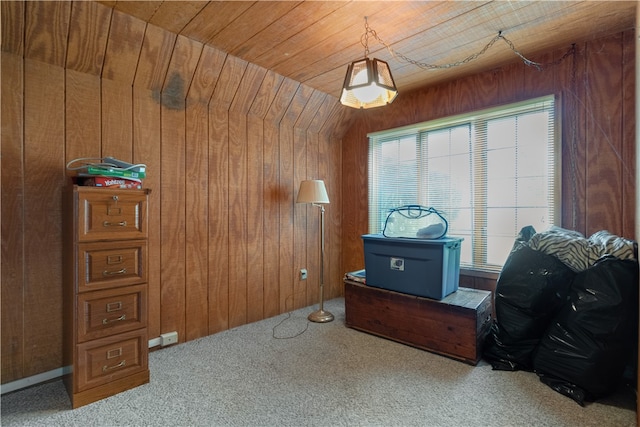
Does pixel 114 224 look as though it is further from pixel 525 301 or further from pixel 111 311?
pixel 525 301

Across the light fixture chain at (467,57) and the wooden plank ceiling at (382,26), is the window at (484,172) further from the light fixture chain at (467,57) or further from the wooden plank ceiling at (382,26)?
the wooden plank ceiling at (382,26)

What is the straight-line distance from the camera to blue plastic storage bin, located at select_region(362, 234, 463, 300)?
235 cm

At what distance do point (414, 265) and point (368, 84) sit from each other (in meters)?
1.45

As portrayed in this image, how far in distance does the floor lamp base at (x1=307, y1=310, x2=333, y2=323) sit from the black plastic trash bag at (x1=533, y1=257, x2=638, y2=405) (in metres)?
1.78

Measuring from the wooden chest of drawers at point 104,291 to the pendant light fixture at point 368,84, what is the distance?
4.61 feet

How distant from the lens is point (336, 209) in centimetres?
384

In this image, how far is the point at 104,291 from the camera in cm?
182

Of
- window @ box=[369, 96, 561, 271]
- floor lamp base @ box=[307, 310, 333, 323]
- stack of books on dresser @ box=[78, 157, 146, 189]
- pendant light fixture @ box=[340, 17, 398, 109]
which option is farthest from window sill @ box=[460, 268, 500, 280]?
stack of books on dresser @ box=[78, 157, 146, 189]

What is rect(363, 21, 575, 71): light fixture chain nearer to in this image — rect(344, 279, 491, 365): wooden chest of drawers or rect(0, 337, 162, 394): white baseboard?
rect(344, 279, 491, 365): wooden chest of drawers

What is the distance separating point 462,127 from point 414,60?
83 centimetres

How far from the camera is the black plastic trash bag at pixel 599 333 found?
1669mm

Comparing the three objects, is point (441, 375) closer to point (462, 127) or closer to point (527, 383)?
point (527, 383)

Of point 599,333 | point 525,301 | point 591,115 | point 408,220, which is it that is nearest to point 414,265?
point 408,220

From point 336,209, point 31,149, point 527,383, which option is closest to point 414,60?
point 336,209
